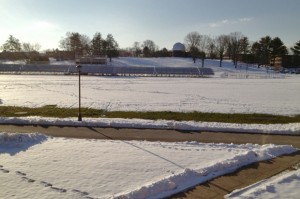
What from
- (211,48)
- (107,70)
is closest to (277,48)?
(211,48)

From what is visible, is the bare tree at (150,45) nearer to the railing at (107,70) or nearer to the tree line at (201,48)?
the tree line at (201,48)

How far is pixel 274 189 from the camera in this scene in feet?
27.4

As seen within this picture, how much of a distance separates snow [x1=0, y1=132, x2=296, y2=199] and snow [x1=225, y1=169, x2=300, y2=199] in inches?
46.8

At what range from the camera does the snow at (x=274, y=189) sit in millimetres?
7957

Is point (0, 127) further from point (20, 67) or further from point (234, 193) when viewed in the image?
point (20, 67)

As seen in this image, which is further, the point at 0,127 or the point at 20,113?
the point at 20,113

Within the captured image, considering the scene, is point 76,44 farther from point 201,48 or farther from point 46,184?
point 46,184

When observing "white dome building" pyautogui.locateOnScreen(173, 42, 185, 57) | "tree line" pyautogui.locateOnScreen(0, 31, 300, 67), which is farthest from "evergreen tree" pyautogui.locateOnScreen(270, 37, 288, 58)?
"white dome building" pyautogui.locateOnScreen(173, 42, 185, 57)

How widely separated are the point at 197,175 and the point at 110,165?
2.64m

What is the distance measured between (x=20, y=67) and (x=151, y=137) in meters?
56.8

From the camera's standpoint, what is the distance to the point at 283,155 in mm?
11484

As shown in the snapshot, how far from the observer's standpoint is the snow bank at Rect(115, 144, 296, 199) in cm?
802

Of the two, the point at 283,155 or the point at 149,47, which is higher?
the point at 149,47

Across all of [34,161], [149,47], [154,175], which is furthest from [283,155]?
[149,47]
